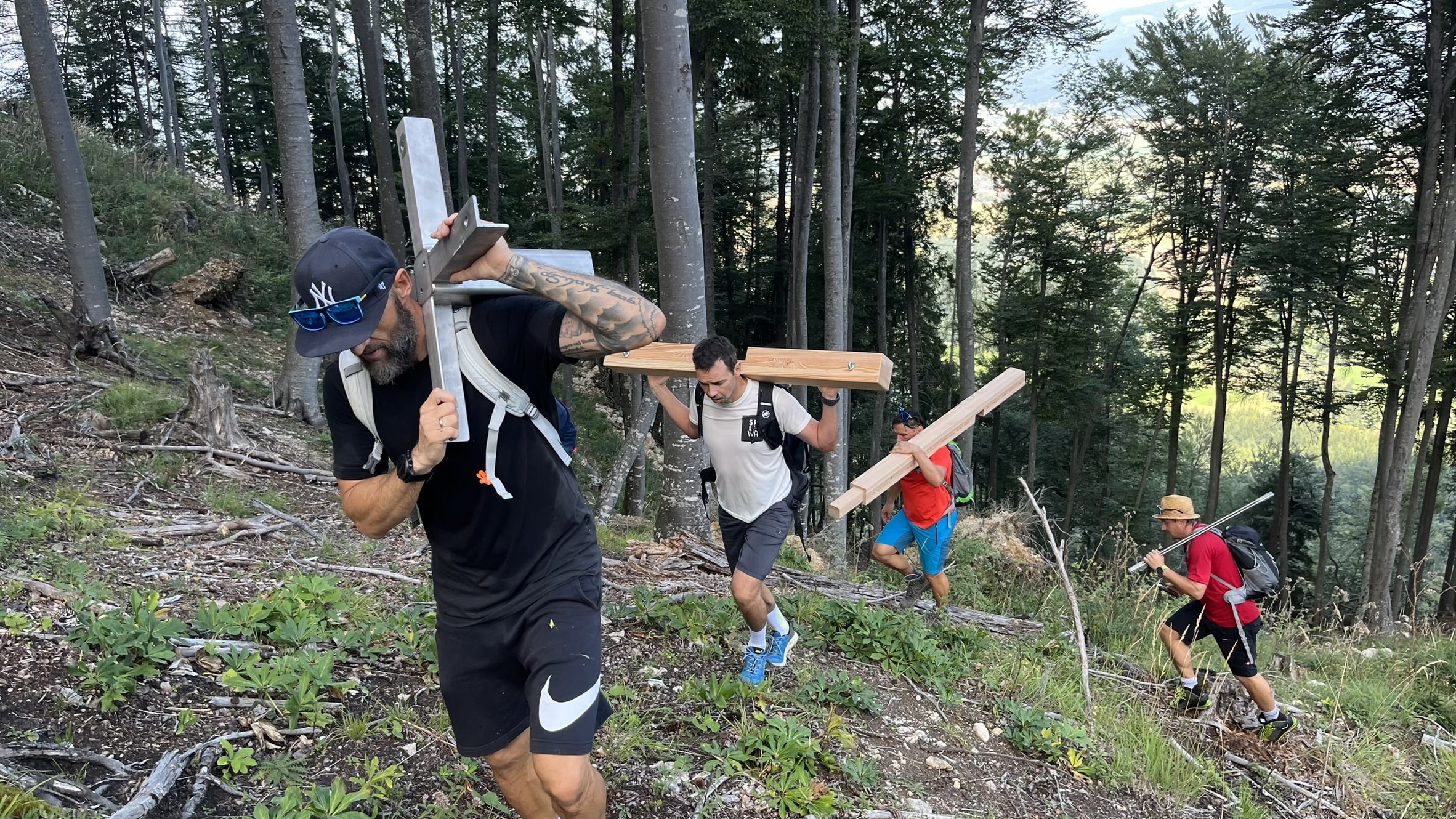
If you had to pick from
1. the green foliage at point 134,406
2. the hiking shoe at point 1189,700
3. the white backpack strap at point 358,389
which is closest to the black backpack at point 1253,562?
the hiking shoe at point 1189,700

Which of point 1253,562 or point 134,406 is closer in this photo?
point 1253,562

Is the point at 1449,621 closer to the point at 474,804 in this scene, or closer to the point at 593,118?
the point at 474,804

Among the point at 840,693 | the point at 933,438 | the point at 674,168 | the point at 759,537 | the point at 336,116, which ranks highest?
the point at 336,116

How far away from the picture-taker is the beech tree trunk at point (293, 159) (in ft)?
29.1

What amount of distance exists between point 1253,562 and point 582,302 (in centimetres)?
542

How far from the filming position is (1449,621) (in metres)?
15.3

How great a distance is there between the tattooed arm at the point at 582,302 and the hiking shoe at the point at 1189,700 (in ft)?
17.6

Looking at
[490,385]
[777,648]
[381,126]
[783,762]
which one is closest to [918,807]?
[783,762]

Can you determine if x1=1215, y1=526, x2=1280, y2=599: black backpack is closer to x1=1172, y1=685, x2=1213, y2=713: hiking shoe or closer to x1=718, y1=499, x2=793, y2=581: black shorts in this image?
x1=1172, y1=685, x2=1213, y2=713: hiking shoe

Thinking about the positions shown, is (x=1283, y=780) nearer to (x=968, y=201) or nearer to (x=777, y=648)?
(x=777, y=648)

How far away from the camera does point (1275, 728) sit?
215 inches

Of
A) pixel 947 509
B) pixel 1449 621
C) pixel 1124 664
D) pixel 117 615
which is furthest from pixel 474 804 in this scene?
pixel 1449 621

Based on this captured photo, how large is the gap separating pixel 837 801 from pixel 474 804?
62.5 inches

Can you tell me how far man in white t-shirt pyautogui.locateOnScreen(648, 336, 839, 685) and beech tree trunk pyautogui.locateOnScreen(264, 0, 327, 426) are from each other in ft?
19.2
